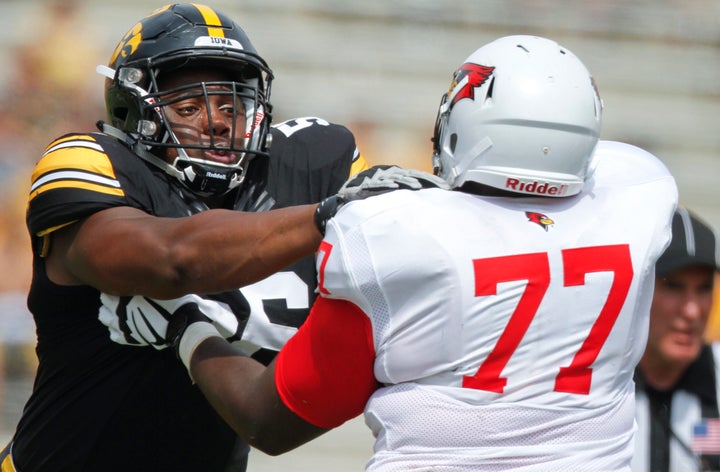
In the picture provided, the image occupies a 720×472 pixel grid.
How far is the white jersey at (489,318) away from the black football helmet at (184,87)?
33.3 inches

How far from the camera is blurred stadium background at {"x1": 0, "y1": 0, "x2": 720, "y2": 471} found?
6.33m

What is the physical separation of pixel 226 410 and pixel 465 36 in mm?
5317

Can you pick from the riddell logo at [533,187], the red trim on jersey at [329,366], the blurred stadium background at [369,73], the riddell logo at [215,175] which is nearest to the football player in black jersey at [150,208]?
the riddell logo at [215,175]

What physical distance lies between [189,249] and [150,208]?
389 millimetres

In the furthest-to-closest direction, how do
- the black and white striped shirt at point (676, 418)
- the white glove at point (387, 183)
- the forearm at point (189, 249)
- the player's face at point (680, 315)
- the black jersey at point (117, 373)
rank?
the player's face at point (680, 315) → the black and white striped shirt at point (676, 418) → the black jersey at point (117, 373) → the forearm at point (189, 249) → the white glove at point (387, 183)

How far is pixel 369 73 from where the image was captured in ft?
23.5

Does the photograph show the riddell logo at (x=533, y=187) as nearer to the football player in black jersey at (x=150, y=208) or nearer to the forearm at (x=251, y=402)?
the forearm at (x=251, y=402)

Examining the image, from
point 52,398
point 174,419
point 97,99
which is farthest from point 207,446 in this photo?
point 97,99

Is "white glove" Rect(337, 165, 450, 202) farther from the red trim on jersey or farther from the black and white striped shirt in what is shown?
the black and white striped shirt

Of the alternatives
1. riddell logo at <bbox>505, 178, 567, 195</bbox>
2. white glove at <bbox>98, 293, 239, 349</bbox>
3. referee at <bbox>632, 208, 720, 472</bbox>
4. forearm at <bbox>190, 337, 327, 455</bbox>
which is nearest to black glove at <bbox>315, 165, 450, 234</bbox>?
riddell logo at <bbox>505, 178, 567, 195</bbox>

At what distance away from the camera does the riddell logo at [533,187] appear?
2107mm

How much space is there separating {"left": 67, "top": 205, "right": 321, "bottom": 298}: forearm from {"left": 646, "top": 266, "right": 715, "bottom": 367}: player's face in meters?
1.29

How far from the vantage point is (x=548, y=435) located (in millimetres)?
2109

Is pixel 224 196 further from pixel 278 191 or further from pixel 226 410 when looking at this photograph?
pixel 226 410
